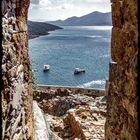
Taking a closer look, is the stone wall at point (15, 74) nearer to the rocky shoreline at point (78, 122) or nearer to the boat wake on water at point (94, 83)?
the rocky shoreline at point (78, 122)

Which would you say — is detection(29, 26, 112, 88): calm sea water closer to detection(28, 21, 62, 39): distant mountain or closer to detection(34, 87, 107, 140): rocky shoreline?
detection(34, 87, 107, 140): rocky shoreline

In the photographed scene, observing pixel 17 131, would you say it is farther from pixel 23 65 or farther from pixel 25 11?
pixel 25 11

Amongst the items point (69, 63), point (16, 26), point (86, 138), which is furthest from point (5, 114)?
point (69, 63)

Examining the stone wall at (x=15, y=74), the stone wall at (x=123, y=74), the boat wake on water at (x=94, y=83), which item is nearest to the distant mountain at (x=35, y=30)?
the boat wake on water at (x=94, y=83)

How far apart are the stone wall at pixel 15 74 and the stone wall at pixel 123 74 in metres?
1.25

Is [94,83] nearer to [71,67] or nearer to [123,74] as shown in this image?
[71,67]

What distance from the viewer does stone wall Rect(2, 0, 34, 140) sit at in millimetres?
4441

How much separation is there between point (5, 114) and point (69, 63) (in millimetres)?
52757

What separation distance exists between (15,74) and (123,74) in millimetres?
1542

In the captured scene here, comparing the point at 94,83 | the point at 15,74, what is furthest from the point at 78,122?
the point at 94,83

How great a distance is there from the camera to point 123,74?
4117mm

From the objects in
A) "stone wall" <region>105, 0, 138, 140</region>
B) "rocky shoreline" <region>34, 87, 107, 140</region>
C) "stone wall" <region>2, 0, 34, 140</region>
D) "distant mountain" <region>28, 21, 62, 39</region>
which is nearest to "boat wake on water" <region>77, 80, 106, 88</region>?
"rocky shoreline" <region>34, 87, 107, 140</region>

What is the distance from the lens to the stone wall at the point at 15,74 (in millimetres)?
4441

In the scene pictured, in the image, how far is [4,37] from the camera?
4414 mm
